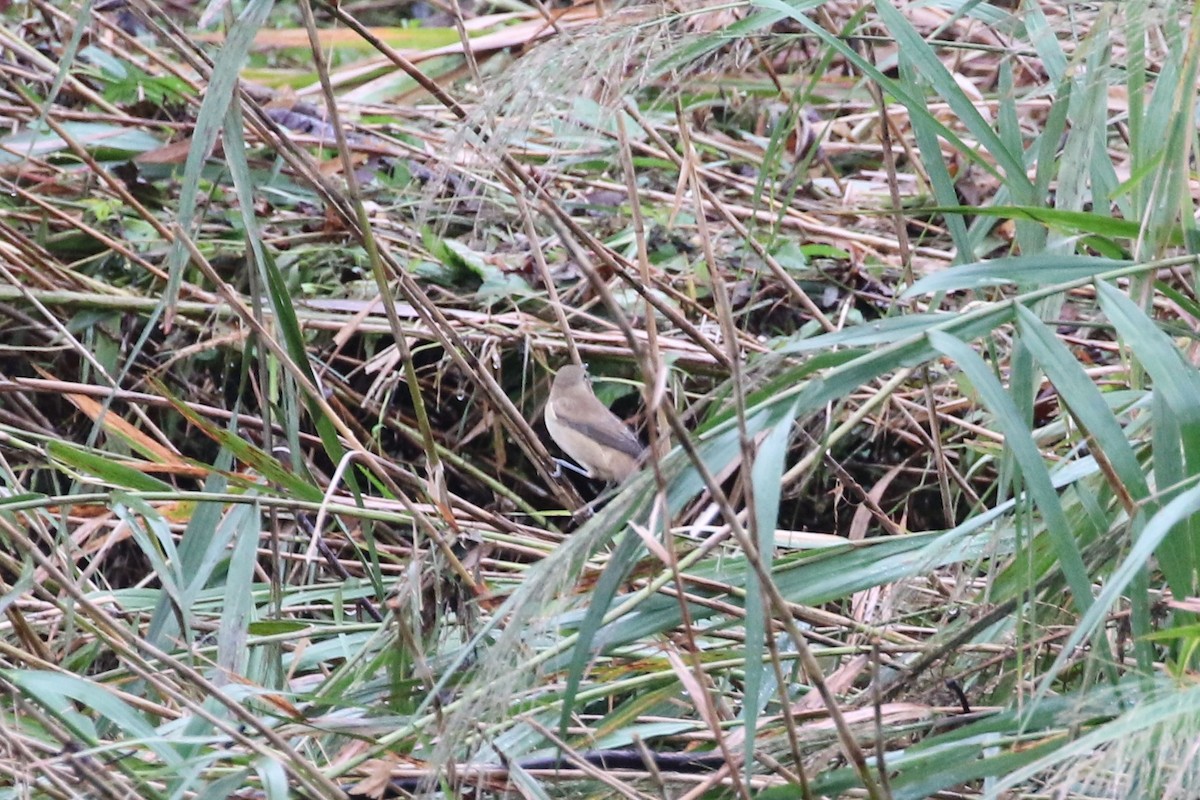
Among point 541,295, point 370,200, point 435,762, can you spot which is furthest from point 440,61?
point 435,762

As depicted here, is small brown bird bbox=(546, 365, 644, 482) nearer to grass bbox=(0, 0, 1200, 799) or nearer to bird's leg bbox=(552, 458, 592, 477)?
bird's leg bbox=(552, 458, 592, 477)

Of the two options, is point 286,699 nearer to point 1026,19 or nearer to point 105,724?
point 105,724

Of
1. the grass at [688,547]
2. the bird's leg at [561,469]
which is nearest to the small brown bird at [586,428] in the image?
the bird's leg at [561,469]

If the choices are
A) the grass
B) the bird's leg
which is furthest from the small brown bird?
the grass

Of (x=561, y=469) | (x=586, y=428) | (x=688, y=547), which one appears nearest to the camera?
(x=688, y=547)

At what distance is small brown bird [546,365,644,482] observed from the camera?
333cm

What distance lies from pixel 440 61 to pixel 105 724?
315 centimetres

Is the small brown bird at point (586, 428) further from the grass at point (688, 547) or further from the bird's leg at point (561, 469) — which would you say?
the grass at point (688, 547)

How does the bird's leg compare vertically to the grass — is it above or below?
below

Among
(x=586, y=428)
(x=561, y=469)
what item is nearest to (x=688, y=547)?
(x=586, y=428)

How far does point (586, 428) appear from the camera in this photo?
3371 millimetres

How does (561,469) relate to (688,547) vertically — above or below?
below

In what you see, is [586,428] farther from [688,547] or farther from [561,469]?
[688,547]

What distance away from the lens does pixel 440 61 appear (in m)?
4.67
